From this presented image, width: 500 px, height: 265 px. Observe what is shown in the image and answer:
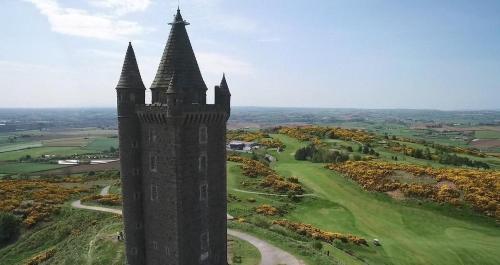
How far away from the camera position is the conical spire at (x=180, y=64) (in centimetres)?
3025

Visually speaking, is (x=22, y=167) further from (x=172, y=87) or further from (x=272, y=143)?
(x=172, y=87)

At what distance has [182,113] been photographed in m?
28.5

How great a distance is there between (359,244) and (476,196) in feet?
79.9

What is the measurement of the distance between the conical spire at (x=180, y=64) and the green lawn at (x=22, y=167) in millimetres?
90961

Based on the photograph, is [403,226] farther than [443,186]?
No

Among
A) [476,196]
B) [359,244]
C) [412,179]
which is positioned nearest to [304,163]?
[412,179]

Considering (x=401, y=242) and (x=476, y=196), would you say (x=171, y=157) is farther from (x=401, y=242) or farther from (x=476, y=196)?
(x=476, y=196)

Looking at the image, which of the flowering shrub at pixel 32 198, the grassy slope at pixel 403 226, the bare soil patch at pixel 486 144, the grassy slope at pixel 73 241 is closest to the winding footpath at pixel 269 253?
the grassy slope at pixel 403 226

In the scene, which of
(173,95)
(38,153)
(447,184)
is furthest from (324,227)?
(38,153)

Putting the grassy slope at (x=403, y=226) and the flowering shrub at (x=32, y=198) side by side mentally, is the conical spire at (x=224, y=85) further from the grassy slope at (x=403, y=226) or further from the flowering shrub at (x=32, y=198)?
the flowering shrub at (x=32, y=198)

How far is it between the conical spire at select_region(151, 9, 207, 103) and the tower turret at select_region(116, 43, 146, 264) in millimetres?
1928

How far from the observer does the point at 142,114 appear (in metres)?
30.8

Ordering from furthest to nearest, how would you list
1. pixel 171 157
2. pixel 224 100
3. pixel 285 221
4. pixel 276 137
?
pixel 276 137 < pixel 285 221 < pixel 224 100 < pixel 171 157

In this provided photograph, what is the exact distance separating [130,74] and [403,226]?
43.4 meters
